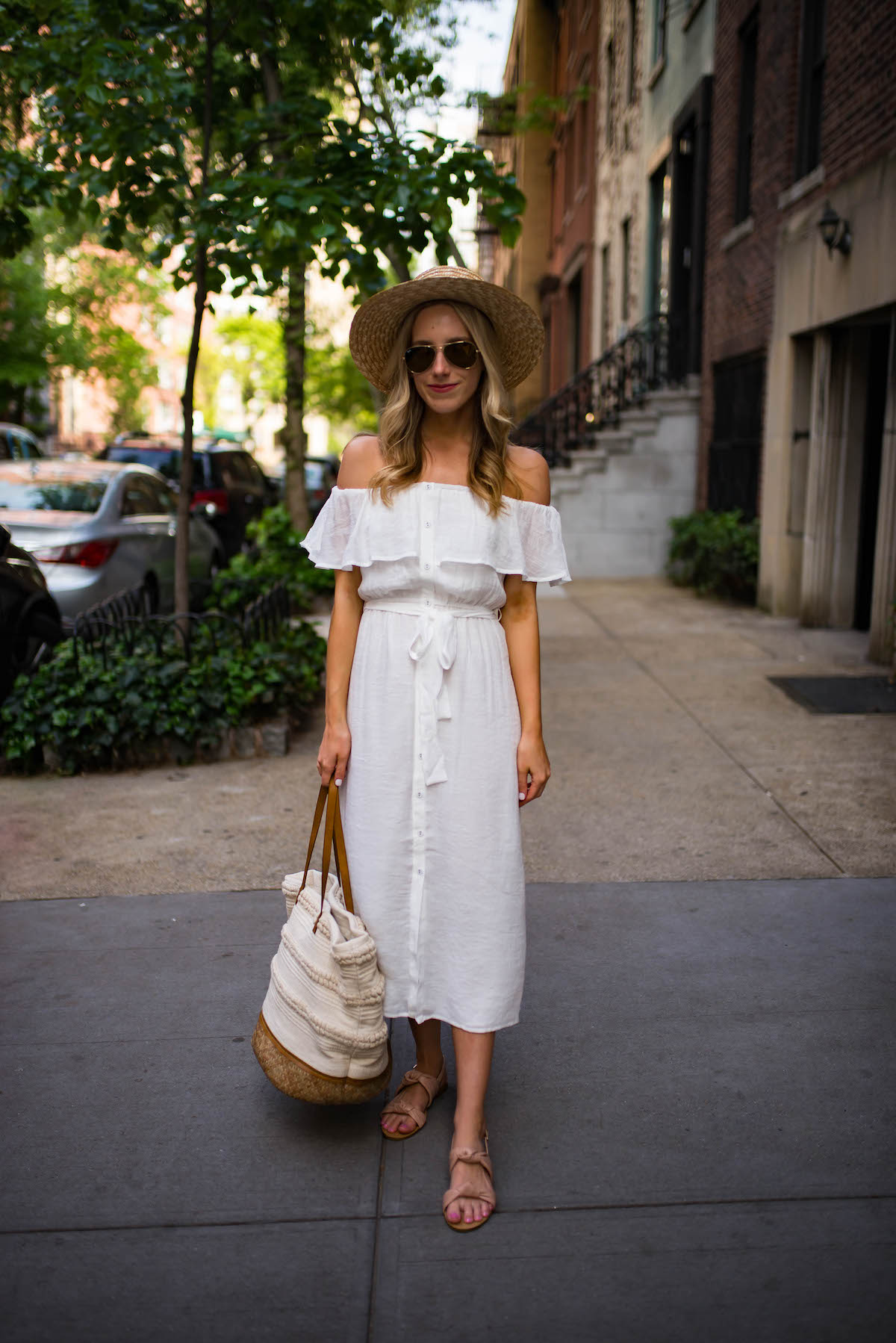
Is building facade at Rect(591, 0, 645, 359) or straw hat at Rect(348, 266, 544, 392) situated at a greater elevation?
building facade at Rect(591, 0, 645, 359)

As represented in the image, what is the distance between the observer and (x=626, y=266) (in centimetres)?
2022

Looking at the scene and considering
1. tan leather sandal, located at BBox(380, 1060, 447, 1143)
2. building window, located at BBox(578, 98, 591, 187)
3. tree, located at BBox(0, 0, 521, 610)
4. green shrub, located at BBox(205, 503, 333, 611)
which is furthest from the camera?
building window, located at BBox(578, 98, 591, 187)

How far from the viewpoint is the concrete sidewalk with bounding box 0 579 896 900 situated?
482 cm

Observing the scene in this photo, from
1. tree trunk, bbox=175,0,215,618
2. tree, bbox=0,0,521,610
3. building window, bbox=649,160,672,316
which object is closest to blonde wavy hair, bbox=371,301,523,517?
tree, bbox=0,0,521,610

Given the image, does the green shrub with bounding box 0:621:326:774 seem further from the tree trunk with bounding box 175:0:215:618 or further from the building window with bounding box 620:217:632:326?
the building window with bounding box 620:217:632:326

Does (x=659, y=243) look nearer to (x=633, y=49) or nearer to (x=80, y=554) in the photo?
(x=633, y=49)

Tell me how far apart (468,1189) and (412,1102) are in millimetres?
402

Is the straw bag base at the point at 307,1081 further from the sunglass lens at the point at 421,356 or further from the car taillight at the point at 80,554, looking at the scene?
the car taillight at the point at 80,554

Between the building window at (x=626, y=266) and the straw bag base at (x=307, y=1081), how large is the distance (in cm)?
1862

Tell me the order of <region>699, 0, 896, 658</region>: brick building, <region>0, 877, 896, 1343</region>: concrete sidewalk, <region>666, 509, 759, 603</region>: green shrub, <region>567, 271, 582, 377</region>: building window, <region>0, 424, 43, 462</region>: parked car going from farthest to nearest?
1. <region>567, 271, 582, 377</region>: building window
2. <region>0, 424, 43, 462</region>: parked car
3. <region>666, 509, 759, 603</region>: green shrub
4. <region>699, 0, 896, 658</region>: brick building
5. <region>0, 877, 896, 1343</region>: concrete sidewalk

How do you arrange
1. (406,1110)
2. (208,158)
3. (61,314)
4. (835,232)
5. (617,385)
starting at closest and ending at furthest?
(406,1110) < (208,158) < (835,232) < (617,385) < (61,314)

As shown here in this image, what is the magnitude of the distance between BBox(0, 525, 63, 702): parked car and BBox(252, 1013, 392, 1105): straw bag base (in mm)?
4626

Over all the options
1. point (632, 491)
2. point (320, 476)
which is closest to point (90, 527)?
point (632, 491)

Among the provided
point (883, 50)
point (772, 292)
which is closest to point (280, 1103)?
point (883, 50)
